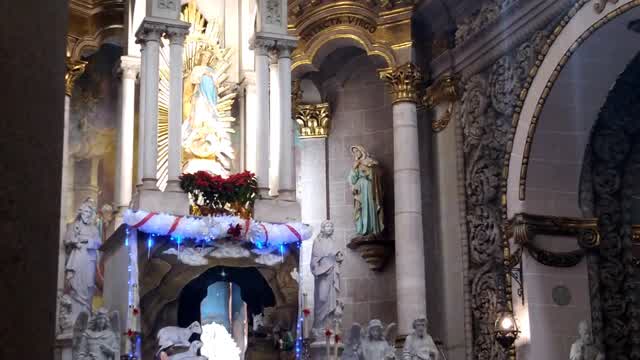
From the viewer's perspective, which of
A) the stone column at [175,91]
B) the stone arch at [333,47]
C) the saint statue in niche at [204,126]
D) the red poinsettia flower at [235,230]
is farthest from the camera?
the stone arch at [333,47]

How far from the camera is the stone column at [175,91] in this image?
15531 mm

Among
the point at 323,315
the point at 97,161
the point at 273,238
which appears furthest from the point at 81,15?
the point at 323,315

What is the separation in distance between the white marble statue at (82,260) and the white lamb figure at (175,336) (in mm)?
1496

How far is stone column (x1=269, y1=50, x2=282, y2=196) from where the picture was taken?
16.5 m

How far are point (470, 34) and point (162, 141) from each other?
557 centimetres

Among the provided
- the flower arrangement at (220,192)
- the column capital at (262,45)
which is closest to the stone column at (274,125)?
the column capital at (262,45)

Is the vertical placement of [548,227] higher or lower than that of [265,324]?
higher

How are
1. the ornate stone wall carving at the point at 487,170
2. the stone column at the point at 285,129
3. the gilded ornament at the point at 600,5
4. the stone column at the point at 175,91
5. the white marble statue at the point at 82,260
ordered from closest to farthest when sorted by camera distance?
the gilded ornament at the point at 600,5
the white marble statue at the point at 82,260
the stone column at the point at 175,91
the ornate stone wall carving at the point at 487,170
the stone column at the point at 285,129

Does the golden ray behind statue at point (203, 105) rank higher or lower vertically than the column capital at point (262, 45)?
lower

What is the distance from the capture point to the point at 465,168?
17328 millimetres

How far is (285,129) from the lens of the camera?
1656 cm

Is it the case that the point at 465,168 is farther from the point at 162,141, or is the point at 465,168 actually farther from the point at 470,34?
the point at 162,141

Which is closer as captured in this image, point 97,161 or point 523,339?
point 523,339

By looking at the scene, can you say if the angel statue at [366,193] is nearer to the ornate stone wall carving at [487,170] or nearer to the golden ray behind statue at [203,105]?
the ornate stone wall carving at [487,170]
